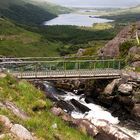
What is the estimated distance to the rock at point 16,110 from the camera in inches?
750

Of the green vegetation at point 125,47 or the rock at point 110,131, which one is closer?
the rock at point 110,131

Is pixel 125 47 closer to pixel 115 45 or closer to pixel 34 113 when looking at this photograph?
pixel 115 45

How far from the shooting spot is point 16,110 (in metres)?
19.7

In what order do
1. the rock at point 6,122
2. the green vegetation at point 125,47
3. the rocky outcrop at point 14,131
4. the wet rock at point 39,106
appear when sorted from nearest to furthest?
1. the rocky outcrop at point 14,131
2. the rock at point 6,122
3. the wet rock at point 39,106
4. the green vegetation at point 125,47

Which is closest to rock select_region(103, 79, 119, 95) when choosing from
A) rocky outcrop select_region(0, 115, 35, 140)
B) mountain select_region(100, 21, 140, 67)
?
mountain select_region(100, 21, 140, 67)

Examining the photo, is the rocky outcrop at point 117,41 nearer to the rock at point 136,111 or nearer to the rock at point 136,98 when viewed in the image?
the rock at point 136,98

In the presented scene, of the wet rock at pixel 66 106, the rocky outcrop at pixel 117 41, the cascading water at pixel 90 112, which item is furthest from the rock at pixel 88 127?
the rocky outcrop at pixel 117 41

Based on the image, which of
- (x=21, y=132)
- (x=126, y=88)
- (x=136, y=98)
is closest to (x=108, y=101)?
(x=126, y=88)

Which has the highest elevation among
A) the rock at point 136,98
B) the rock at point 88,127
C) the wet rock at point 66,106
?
the rock at point 88,127

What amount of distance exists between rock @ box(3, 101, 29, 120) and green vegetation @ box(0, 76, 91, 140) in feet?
1.19

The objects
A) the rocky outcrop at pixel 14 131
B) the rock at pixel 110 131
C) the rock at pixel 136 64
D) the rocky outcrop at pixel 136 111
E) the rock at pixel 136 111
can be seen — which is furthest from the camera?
the rock at pixel 136 64

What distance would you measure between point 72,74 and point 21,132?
44.4m

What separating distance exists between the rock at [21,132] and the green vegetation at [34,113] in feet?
2.51

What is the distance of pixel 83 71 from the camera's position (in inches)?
2414
